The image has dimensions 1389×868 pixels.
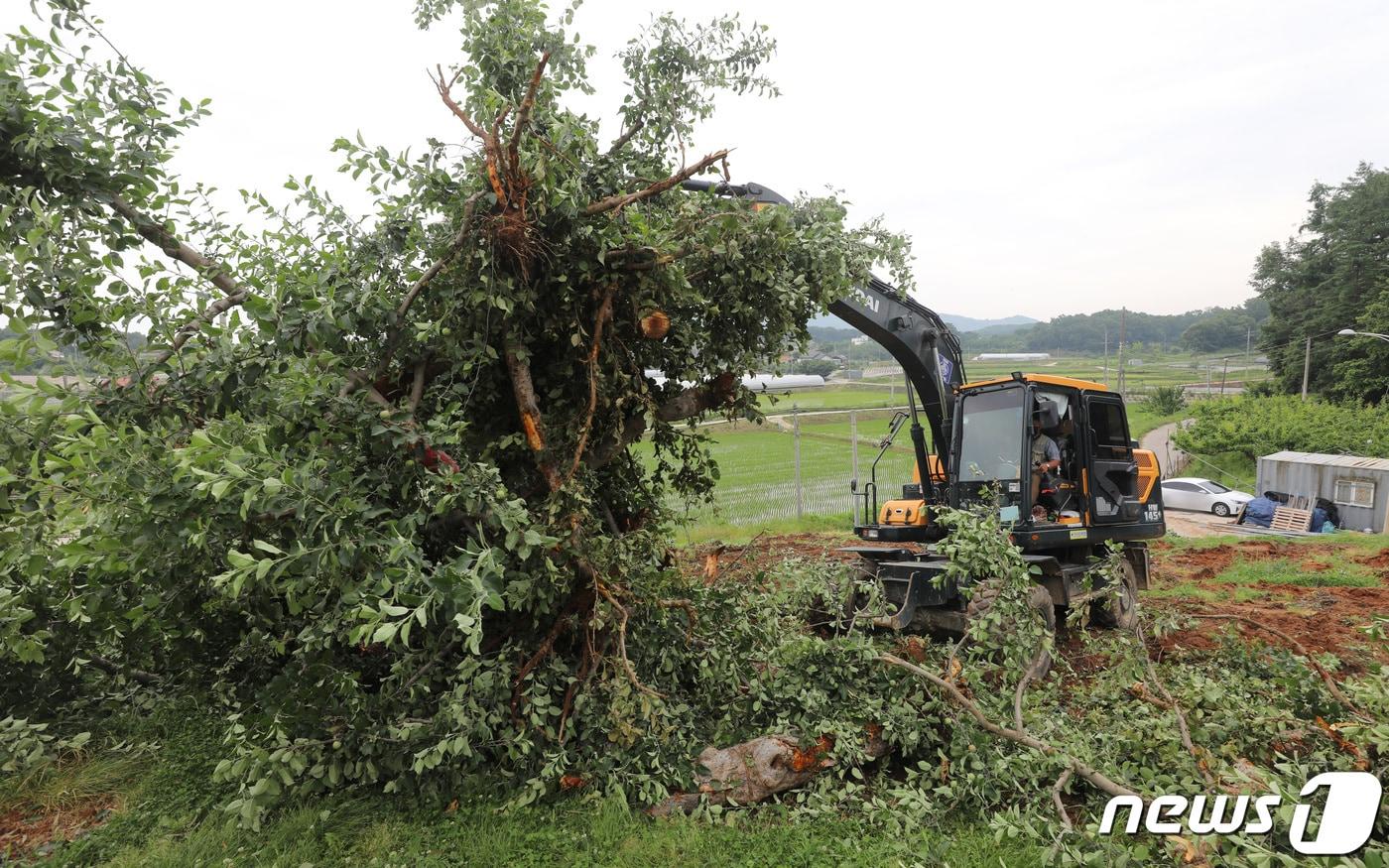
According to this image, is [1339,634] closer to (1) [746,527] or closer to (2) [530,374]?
(2) [530,374]

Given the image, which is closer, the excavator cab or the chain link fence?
the excavator cab

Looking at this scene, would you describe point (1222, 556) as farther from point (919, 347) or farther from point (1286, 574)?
point (919, 347)

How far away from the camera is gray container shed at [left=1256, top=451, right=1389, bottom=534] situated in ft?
54.4

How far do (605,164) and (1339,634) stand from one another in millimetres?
7911

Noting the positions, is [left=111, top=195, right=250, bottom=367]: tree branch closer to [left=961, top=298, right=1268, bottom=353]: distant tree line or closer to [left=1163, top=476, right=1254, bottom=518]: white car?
[left=1163, top=476, right=1254, bottom=518]: white car

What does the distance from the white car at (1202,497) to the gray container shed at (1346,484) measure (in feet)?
3.67

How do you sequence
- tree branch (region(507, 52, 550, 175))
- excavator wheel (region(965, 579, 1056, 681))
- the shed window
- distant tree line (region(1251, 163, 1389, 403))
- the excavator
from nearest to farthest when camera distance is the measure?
tree branch (region(507, 52, 550, 175)) → excavator wheel (region(965, 579, 1056, 681)) → the excavator → the shed window → distant tree line (region(1251, 163, 1389, 403))

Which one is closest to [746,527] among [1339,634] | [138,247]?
[1339,634]

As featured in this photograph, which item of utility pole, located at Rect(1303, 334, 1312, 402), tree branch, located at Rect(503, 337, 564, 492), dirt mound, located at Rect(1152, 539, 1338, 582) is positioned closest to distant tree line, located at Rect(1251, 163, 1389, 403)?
utility pole, located at Rect(1303, 334, 1312, 402)

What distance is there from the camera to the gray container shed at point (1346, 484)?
1658cm

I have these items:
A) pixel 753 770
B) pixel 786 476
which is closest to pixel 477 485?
pixel 753 770

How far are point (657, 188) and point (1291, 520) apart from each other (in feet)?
65.3

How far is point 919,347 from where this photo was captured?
7.62m

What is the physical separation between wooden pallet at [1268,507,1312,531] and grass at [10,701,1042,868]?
59.9 feet
